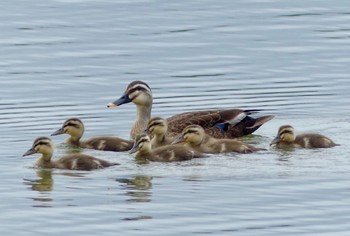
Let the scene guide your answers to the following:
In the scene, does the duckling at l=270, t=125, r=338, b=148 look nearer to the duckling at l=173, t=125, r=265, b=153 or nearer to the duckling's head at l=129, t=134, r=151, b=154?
the duckling at l=173, t=125, r=265, b=153

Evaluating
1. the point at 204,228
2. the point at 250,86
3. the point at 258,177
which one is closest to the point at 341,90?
the point at 250,86

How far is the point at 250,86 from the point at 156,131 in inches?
139

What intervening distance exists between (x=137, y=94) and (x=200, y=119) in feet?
4.08

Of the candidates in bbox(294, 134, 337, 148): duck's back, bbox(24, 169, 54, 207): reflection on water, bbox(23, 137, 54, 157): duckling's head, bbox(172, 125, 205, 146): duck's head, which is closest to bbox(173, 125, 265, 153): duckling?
bbox(172, 125, 205, 146): duck's head

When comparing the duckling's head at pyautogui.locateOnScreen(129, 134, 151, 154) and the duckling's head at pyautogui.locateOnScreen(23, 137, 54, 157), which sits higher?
the duckling's head at pyautogui.locateOnScreen(129, 134, 151, 154)

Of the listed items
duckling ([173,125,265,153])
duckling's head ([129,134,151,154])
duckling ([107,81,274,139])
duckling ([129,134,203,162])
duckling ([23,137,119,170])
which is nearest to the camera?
duckling ([23,137,119,170])

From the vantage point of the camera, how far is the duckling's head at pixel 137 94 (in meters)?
19.9

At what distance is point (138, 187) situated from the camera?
16281 millimetres

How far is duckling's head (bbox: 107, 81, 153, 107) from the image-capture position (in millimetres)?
19938

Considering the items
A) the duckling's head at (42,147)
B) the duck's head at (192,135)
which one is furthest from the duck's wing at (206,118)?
the duckling's head at (42,147)

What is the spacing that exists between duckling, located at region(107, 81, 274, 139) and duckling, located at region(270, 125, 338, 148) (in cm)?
111

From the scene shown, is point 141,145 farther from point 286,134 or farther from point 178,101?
point 178,101

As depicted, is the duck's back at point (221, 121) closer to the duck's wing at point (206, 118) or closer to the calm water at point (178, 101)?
the duck's wing at point (206, 118)

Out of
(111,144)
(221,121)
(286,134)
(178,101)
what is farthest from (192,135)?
(178,101)
